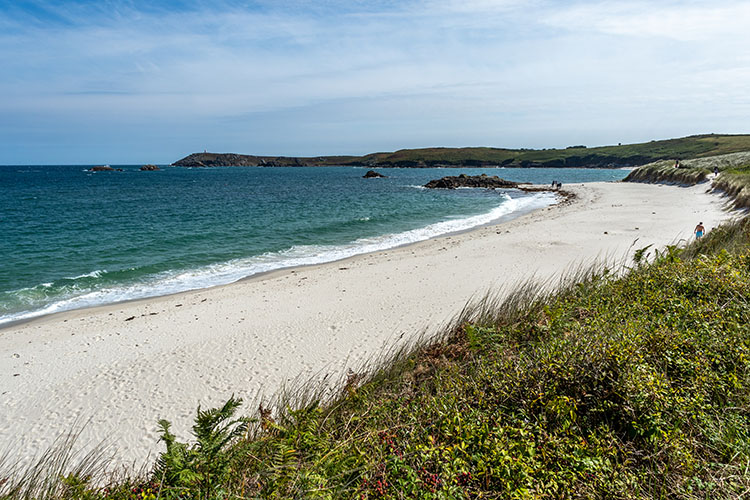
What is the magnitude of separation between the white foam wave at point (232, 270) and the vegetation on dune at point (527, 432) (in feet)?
37.8

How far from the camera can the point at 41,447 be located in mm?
5816

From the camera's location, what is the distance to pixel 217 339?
30.0 feet

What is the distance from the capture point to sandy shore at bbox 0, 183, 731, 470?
21.4 ft

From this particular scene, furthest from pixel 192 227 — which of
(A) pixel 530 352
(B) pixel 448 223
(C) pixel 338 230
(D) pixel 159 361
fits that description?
(A) pixel 530 352

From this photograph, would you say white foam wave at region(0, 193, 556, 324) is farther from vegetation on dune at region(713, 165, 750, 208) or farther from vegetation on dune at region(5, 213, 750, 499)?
vegetation on dune at region(713, 165, 750, 208)

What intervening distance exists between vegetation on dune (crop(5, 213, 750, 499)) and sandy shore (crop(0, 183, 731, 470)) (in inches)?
131

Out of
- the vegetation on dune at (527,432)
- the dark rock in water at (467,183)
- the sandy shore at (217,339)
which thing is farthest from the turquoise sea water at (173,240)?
the dark rock in water at (467,183)

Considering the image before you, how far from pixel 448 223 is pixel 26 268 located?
2338 cm

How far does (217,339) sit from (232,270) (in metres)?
8.32

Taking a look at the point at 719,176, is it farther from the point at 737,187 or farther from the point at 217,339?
the point at 217,339

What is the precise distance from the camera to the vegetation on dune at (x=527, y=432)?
272 cm

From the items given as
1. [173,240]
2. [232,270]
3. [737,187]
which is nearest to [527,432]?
[232,270]

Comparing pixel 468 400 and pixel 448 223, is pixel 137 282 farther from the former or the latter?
pixel 448 223

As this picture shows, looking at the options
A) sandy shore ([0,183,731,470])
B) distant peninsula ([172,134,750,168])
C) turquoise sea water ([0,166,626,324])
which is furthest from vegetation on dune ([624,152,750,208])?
distant peninsula ([172,134,750,168])
